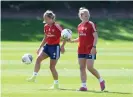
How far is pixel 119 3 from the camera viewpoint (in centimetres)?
4753

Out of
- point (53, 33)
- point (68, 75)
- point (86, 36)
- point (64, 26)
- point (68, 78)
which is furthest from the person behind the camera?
point (64, 26)

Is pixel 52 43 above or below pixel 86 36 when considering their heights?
below

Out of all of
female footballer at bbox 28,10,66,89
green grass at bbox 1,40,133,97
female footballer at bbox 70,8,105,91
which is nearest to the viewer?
green grass at bbox 1,40,133,97

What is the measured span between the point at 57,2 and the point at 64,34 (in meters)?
34.0

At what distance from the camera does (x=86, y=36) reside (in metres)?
13.3

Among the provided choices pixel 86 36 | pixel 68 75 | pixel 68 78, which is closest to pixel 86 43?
pixel 86 36

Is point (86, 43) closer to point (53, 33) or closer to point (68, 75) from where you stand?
point (53, 33)

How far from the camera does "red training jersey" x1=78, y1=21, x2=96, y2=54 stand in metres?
13.3

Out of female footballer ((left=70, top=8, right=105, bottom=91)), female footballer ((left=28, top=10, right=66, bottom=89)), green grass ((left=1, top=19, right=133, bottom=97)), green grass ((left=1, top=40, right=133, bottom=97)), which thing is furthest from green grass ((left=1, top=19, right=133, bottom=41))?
female footballer ((left=70, top=8, right=105, bottom=91))

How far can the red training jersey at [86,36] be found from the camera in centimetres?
1330

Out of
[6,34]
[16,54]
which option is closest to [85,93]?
[16,54]

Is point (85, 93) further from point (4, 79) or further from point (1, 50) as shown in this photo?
point (1, 50)

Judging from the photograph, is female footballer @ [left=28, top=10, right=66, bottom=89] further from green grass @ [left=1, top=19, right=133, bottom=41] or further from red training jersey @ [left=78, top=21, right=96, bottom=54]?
green grass @ [left=1, top=19, right=133, bottom=41]

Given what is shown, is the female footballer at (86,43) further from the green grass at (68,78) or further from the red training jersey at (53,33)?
the red training jersey at (53,33)
